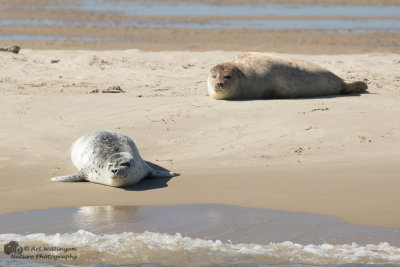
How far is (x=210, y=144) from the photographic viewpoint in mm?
7863

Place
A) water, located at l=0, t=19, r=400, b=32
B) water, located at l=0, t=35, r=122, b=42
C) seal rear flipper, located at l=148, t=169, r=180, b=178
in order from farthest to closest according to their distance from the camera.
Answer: water, located at l=0, t=19, r=400, b=32
water, located at l=0, t=35, r=122, b=42
seal rear flipper, located at l=148, t=169, r=180, b=178

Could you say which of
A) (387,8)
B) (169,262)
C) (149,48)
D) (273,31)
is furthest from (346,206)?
(387,8)

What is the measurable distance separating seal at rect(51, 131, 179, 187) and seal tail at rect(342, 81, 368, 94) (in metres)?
4.39

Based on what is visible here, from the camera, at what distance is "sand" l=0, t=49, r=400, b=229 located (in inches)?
251

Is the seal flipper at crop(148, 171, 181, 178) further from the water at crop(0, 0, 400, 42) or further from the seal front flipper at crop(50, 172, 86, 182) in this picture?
the water at crop(0, 0, 400, 42)

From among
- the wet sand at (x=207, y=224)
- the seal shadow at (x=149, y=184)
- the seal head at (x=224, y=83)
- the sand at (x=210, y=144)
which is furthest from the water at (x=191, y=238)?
the seal head at (x=224, y=83)

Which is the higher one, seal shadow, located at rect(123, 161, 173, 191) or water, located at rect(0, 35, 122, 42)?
water, located at rect(0, 35, 122, 42)

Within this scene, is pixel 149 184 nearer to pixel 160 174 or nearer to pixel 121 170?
pixel 160 174

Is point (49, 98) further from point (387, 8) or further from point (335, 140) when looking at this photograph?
point (387, 8)

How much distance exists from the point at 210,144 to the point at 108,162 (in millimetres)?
1435

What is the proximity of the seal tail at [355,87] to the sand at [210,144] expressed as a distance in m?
0.20

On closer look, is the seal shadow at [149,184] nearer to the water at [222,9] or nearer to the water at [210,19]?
the water at [210,19]

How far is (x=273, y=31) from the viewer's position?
21391mm

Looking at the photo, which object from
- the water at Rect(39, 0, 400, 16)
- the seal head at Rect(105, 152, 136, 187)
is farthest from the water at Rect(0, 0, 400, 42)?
the seal head at Rect(105, 152, 136, 187)
